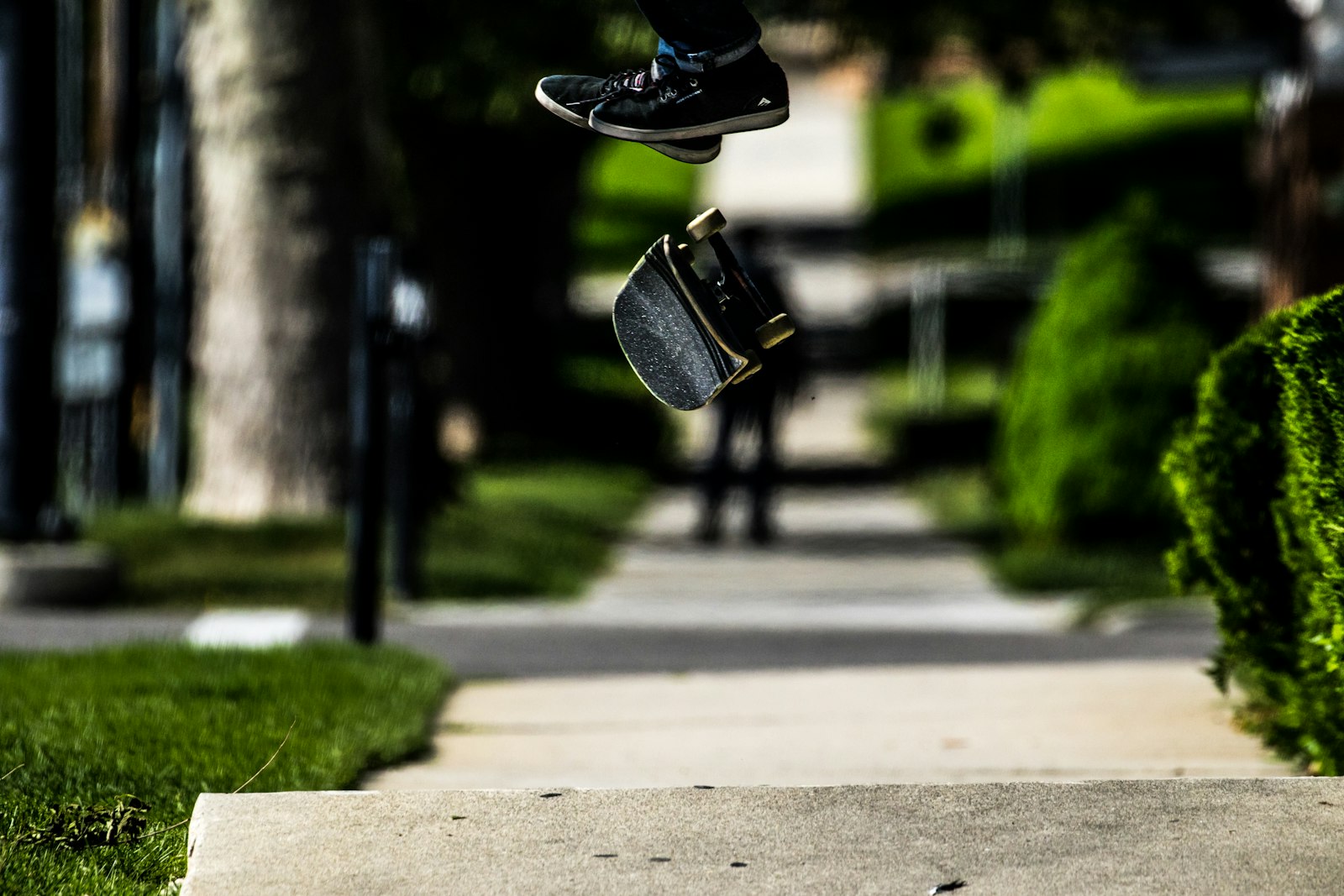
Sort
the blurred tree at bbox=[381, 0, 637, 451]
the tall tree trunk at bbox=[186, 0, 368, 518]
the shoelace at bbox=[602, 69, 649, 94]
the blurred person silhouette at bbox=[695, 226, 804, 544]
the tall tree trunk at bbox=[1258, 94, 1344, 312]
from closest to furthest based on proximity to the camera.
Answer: the shoelace at bbox=[602, 69, 649, 94], the tall tree trunk at bbox=[186, 0, 368, 518], the blurred person silhouette at bbox=[695, 226, 804, 544], the tall tree trunk at bbox=[1258, 94, 1344, 312], the blurred tree at bbox=[381, 0, 637, 451]

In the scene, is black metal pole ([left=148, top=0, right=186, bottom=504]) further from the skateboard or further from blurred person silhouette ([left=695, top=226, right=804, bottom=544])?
the skateboard

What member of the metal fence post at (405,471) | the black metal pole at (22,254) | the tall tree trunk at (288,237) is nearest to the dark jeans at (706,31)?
the metal fence post at (405,471)

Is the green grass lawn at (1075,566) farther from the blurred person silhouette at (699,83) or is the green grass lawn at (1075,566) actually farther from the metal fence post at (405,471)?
the blurred person silhouette at (699,83)

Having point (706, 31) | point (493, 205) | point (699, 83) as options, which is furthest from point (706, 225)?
point (493, 205)

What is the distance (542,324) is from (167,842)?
1671cm

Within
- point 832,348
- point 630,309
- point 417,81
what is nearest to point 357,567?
point 630,309

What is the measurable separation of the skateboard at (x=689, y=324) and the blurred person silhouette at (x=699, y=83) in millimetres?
228

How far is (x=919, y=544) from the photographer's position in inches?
579

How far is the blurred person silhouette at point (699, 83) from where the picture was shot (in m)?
5.13

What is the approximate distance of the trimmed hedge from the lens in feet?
17.4

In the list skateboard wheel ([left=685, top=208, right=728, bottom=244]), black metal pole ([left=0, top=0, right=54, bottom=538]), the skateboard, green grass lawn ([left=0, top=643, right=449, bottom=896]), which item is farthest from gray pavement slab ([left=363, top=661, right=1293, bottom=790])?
black metal pole ([left=0, top=0, right=54, bottom=538])

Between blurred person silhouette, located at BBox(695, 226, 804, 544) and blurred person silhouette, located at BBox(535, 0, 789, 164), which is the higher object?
blurred person silhouette, located at BBox(535, 0, 789, 164)

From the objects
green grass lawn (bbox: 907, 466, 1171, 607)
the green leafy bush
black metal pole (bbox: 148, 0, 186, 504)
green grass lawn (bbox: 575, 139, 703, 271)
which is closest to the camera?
green grass lawn (bbox: 907, 466, 1171, 607)

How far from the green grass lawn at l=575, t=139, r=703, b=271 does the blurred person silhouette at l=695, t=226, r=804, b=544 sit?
81.7 ft
